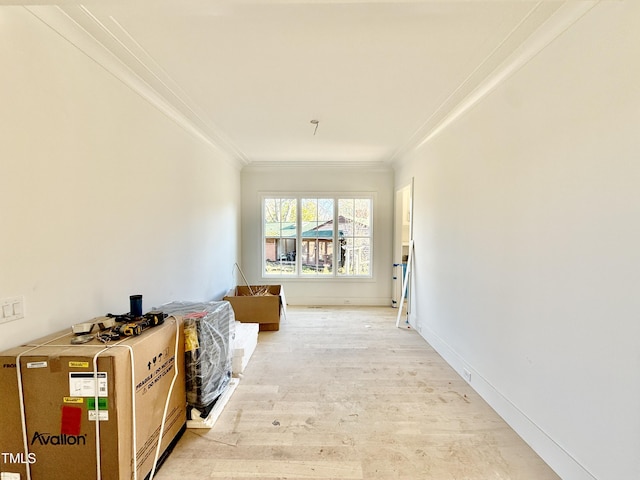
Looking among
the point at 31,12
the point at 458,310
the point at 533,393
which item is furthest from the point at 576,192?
the point at 31,12

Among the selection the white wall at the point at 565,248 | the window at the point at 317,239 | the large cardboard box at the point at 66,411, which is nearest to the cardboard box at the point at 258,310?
the window at the point at 317,239

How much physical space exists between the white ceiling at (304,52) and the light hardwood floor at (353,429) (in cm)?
238

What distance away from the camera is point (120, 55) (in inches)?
76.4

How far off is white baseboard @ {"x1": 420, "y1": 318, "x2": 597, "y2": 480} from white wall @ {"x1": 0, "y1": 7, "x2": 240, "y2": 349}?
110 inches

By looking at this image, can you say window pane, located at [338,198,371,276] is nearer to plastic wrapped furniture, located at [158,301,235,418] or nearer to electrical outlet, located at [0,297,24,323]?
plastic wrapped furniture, located at [158,301,235,418]

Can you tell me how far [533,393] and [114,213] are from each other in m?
3.00

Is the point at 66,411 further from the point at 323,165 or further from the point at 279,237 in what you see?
the point at 323,165

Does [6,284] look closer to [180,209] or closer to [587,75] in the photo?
[180,209]

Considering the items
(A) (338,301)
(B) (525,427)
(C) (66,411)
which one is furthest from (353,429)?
(A) (338,301)

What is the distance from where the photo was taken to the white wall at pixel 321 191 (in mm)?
5309

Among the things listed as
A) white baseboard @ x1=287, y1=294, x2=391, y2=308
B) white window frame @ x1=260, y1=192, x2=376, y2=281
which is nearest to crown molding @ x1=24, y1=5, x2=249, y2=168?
white window frame @ x1=260, y1=192, x2=376, y2=281

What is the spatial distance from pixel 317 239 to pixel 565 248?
4076mm

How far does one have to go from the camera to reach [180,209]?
2.98 meters

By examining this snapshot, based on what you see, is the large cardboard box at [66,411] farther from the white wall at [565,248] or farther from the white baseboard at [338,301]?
the white baseboard at [338,301]
